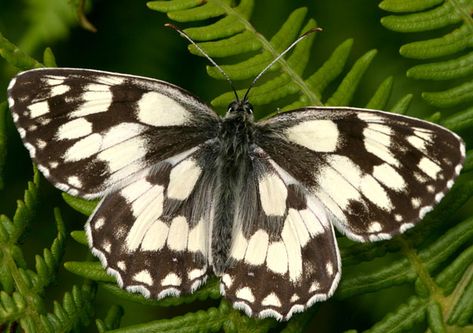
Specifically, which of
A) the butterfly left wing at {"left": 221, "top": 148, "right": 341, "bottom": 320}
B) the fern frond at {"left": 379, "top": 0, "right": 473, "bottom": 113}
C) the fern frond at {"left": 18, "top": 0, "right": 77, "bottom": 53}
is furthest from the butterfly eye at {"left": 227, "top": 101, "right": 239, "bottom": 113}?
the fern frond at {"left": 18, "top": 0, "right": 77, "bottom": 53}

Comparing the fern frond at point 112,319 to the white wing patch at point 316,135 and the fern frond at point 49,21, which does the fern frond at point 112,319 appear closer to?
the white wing patch at point 316,135

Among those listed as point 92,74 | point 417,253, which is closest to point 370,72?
point 417,253

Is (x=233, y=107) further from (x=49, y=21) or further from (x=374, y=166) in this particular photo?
(x=49, y=21)

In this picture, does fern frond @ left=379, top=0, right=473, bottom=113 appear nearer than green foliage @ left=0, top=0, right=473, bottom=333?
No

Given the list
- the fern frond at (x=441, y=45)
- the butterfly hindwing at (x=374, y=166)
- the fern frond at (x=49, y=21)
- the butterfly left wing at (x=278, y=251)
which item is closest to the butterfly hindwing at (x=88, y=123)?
the butterfly left wing at (x=278, y=251)

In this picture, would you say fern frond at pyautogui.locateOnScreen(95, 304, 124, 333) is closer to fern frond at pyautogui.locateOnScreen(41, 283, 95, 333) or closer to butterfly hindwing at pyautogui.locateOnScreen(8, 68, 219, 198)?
fern frond at pyautogui.locateOnScreen(41, 283, 95, 333)

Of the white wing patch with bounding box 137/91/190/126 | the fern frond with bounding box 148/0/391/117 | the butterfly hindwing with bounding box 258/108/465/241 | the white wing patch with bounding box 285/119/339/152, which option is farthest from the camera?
the fern frond with bounding box 148/0/391/117

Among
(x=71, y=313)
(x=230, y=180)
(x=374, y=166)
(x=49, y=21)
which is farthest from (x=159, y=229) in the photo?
(x=49, y=21)
